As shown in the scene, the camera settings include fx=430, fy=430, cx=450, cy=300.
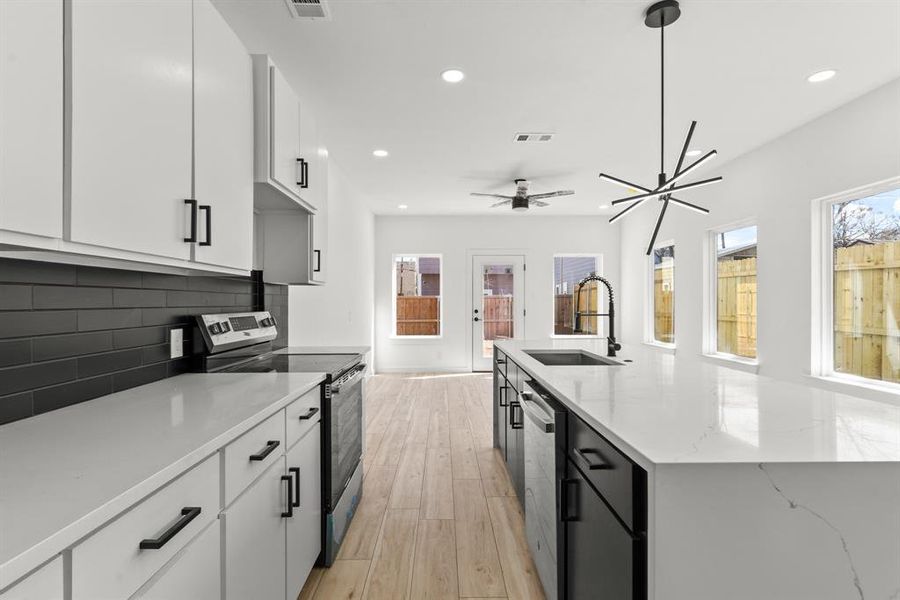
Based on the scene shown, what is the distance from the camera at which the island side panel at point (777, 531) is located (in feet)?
2.84

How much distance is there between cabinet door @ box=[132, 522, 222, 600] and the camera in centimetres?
83

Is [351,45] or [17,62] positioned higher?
[351,45]

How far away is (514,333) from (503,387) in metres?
4.34

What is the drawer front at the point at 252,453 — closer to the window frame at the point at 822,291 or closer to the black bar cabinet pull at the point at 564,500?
the black bar cabinet pull at the point at 564,500

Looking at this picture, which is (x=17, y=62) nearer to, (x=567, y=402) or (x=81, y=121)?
(x=81, y=121)

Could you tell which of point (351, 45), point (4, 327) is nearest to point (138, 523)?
point (4, 327)

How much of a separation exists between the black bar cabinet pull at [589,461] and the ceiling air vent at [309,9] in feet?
7.26

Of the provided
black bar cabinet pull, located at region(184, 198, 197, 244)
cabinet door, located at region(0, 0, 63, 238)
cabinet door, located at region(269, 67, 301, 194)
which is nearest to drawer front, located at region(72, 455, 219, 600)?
cabinet door, located at region(0, 0, 63, 238)

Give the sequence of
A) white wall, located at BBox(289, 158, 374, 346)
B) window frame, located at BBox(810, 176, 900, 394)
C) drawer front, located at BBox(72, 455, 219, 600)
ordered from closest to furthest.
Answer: drawer front, located at BBox(72, 455, 219, 600), window frame, located at BBox(810, 176, 900, 394), white wall, located at BBox(289, 158, 374, 346)

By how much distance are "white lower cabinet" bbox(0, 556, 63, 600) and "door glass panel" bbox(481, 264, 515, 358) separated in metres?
6.82

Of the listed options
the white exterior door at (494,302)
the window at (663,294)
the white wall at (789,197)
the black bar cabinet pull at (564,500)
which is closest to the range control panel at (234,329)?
the black bar cabinet pull at (564,500)

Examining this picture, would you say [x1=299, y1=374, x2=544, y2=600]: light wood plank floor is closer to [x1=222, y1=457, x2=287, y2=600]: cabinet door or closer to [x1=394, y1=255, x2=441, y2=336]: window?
[x1=222, y1=457, x2=287, y2=600]: cabinet door

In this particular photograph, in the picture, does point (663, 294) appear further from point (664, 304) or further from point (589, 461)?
point (589, 461)

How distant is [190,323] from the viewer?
196cm
